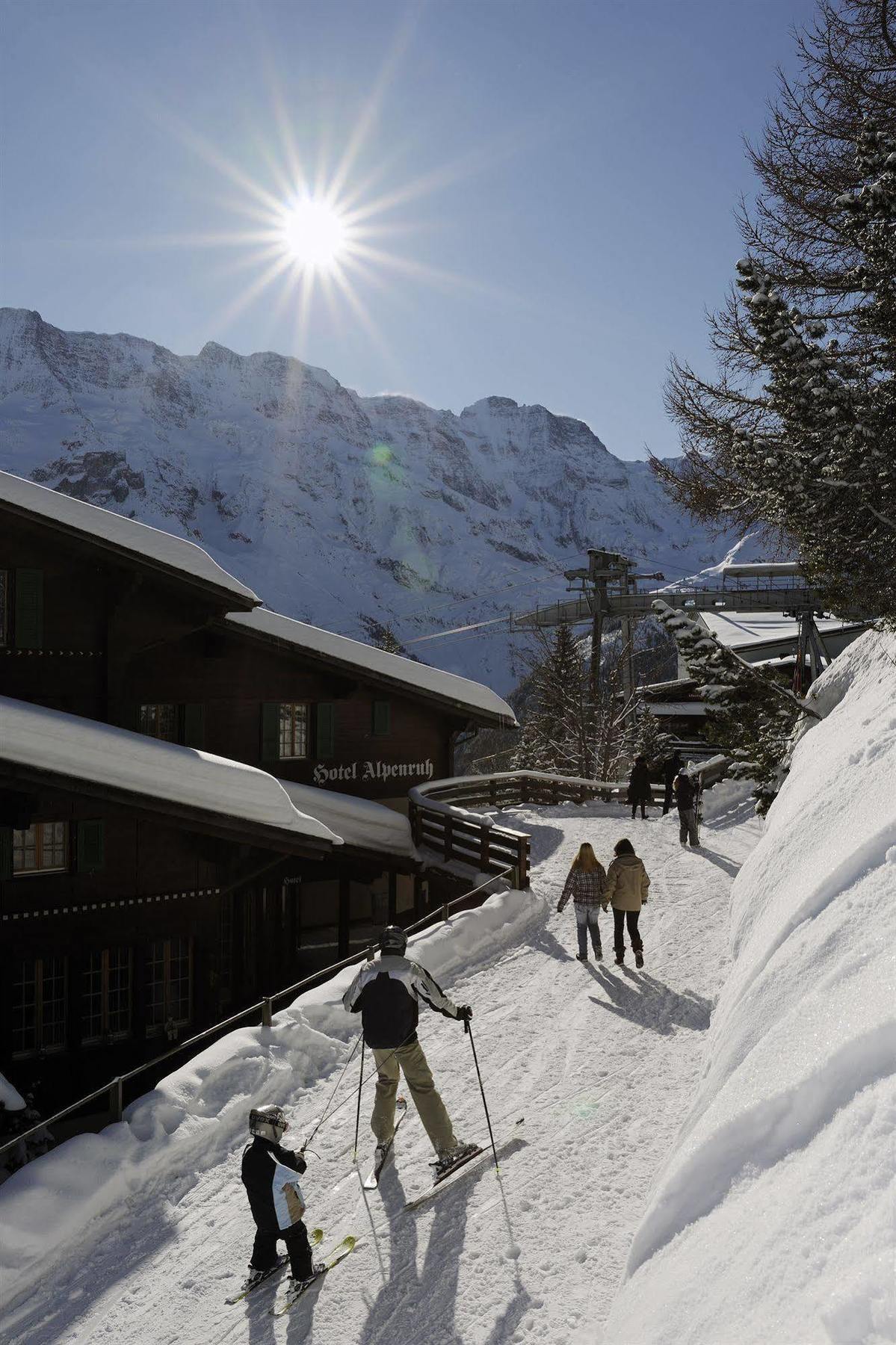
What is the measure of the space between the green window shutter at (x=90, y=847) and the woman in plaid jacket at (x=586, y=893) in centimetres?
726

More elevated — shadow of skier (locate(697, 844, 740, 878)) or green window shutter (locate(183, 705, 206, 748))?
green window shutter (locate(183, 705, 206, 748))

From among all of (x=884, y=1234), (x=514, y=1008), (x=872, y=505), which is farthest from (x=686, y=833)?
(x=884, y=1234)

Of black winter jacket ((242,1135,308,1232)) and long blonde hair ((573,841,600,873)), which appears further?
long blonde hair ((573,841,600,873))

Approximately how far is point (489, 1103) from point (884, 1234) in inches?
235

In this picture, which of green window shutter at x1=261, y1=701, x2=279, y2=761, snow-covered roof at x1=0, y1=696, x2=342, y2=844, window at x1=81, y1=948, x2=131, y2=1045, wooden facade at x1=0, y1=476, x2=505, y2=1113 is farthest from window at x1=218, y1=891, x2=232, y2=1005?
green window shutter at x1=261, y1=701, x2=279, y2=761

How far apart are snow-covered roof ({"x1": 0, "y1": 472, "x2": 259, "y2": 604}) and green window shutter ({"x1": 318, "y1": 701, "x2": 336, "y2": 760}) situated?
412 cm

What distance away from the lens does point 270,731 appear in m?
20.4

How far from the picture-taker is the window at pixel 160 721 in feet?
60.8

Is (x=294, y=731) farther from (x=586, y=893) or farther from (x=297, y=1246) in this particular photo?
(x=297, y=1246)

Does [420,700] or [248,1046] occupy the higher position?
[420,700]

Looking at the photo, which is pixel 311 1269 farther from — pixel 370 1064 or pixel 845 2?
pixel 845 2

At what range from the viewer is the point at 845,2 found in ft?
40.3

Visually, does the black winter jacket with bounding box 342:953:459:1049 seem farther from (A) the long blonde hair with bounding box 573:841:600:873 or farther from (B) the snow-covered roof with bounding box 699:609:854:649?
(B) the snow-covered roof with bounding box 699:609:854:649

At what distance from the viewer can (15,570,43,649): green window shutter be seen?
52.8ft
